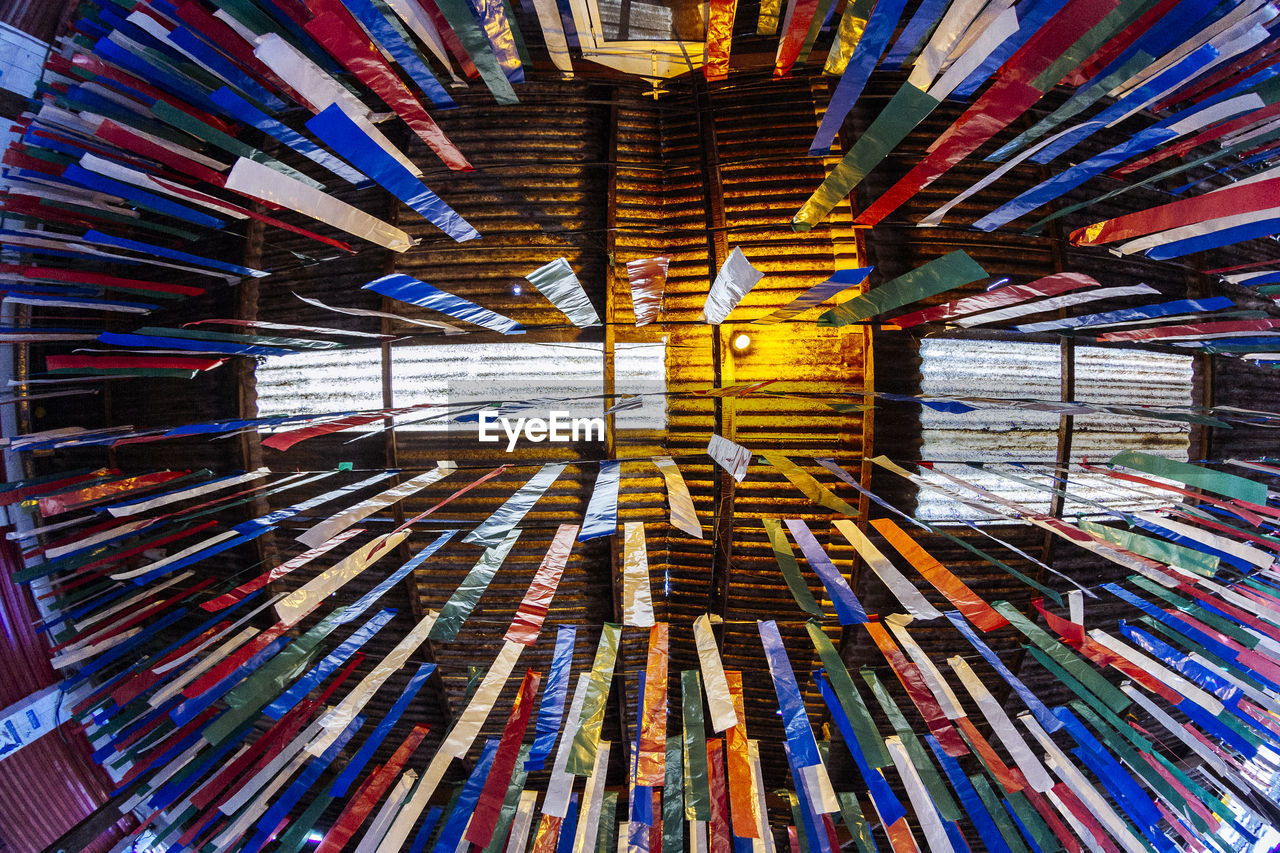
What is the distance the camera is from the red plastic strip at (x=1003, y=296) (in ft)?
9.73

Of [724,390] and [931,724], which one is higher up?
[724,390]

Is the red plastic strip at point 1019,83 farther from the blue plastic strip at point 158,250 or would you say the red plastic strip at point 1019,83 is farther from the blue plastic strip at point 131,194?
the blue plastic strip at point 131,194

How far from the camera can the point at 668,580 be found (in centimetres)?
440

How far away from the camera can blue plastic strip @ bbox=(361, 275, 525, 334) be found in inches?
125

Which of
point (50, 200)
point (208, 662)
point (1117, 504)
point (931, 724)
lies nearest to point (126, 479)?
point (208, 662)

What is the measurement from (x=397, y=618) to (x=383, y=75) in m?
3.70

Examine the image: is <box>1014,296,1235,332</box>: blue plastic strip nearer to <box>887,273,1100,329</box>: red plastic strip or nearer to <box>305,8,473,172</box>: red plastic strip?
<box>887,273,1100,329</box>: red plastic strip

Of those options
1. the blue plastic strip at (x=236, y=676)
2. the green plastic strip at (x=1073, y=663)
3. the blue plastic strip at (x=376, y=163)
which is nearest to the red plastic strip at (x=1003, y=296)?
the green plastic strip at (x=1073, y=663)

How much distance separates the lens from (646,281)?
343cm

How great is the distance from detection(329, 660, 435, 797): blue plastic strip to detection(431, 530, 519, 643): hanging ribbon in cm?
111

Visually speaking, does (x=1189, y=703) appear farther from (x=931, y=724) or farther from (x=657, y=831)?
(x=657, y=831)

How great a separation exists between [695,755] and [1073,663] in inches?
100

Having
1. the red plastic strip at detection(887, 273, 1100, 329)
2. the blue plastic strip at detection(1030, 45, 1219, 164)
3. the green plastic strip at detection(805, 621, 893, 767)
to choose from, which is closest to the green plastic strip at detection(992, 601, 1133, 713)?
the green plastic strip at detection(805, 621, 893, 767)

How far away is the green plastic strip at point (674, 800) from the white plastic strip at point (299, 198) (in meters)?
3.79
